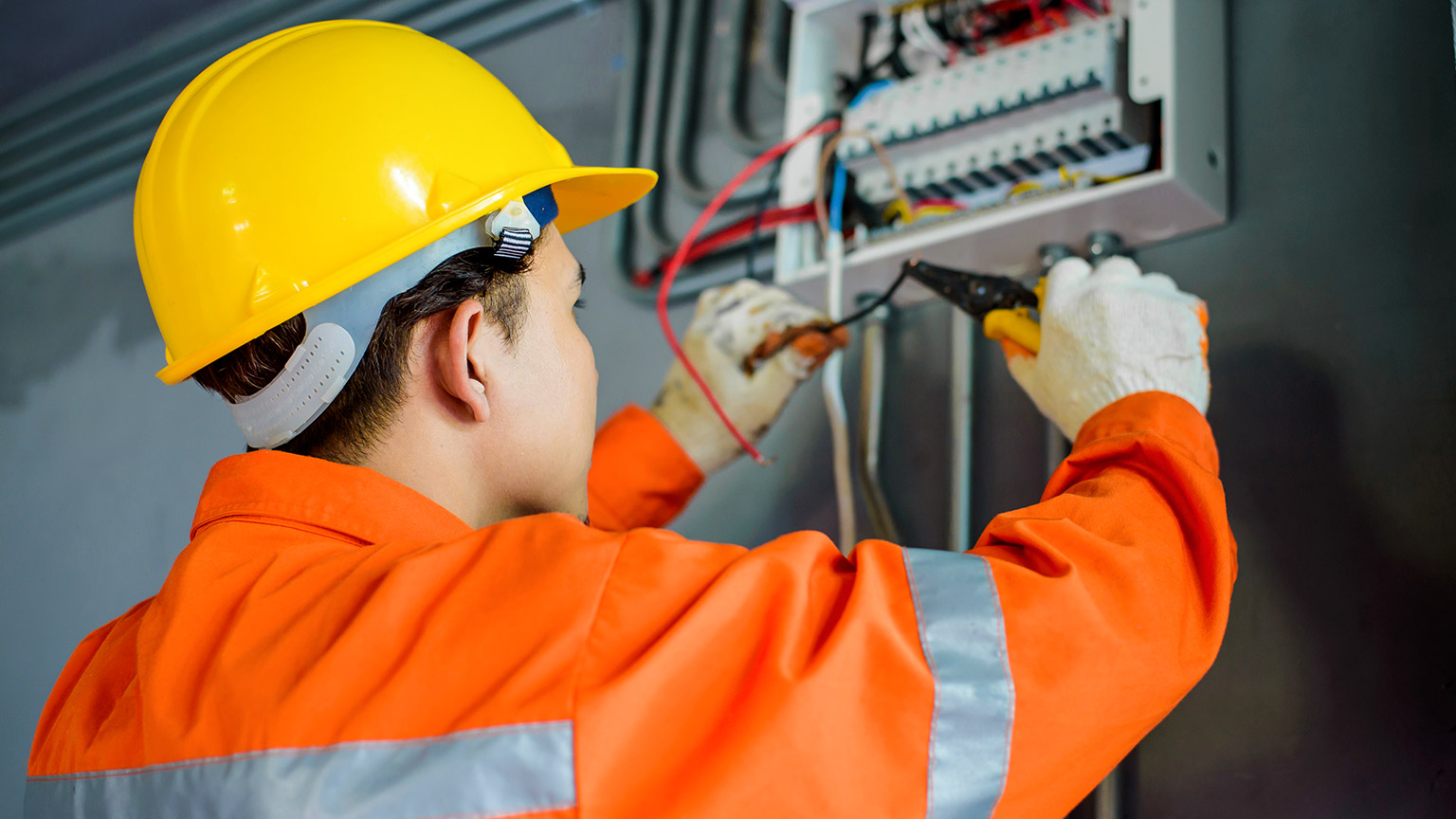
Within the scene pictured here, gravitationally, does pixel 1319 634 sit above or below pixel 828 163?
below

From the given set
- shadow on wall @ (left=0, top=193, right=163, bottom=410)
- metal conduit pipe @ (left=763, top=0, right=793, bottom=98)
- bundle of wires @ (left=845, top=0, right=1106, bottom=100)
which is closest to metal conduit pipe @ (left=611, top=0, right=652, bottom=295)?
metal conduit pipe @ (left=763, top=0, right=793, bottom=98)

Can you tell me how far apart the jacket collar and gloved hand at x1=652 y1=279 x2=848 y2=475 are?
0.55m

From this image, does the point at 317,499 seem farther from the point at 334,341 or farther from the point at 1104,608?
the point at 1104,608

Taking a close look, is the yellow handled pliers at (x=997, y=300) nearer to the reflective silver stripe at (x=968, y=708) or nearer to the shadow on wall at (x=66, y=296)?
the reflective silver stripe at (x=968, y=708)

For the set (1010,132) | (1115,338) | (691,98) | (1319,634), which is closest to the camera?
(1115,338)

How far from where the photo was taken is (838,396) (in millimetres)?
1446

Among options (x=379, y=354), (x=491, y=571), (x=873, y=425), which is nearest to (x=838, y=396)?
(x=873, y=425)

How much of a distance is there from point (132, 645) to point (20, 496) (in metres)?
2.22

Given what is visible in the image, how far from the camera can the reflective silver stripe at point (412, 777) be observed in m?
0.71

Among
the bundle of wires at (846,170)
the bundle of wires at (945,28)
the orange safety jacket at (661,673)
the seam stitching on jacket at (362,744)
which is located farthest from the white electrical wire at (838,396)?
the seam stitching on jacket at (362,744)

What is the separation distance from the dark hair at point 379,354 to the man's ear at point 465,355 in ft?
0.06

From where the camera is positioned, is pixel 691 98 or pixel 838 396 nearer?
pixel 838 396

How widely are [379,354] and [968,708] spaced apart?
0.57 m

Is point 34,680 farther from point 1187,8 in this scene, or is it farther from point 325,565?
point 1187,8
